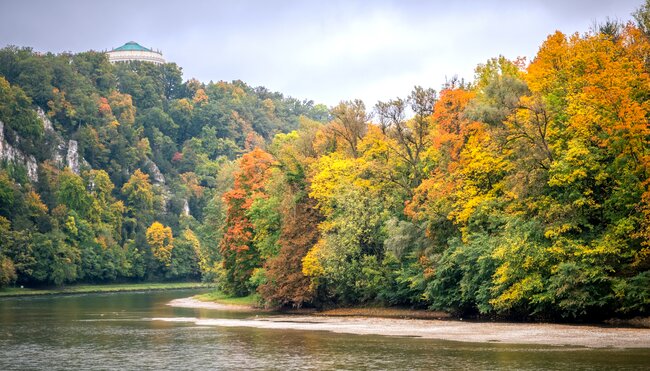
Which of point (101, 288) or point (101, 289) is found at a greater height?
point (101, 288)

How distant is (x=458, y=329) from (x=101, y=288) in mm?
118250

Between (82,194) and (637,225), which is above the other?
(82,194)

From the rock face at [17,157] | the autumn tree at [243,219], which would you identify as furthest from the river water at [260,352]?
the rock face at [17,157]

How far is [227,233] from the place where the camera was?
3888 inches

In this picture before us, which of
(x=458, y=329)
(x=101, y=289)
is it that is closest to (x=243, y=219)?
(x=458, y=329)

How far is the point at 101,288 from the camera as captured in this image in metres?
160

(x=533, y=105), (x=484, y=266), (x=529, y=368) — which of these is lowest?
(x=529, y=368)

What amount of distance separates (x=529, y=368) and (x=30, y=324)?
44319 mm

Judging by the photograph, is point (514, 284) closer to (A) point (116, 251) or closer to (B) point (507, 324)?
(B) point (507, 324)

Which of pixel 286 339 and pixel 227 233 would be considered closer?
pixel 286 339

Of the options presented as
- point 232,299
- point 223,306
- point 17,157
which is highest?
point 17,157

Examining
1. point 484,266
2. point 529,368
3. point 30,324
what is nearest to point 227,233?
point 30,324

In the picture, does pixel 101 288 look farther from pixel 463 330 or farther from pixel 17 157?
pixel 463 330

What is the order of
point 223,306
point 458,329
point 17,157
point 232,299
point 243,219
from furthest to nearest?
point 17,157
point 232,299
point 243,219
point 223,306
point 458,329
